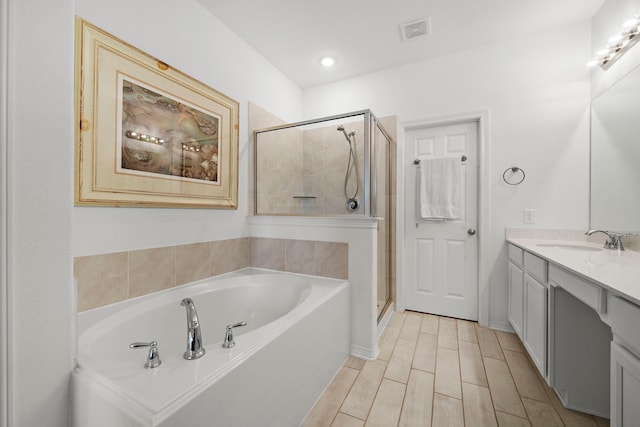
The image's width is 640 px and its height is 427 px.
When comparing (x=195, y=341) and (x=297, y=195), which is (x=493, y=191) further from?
(x=195, y=341)

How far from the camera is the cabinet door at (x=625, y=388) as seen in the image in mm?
803

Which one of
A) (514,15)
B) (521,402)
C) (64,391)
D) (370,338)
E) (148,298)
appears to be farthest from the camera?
(514,15)

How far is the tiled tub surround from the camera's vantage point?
4.41 feet

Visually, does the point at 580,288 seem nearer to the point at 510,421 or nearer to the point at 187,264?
the point at 510,421

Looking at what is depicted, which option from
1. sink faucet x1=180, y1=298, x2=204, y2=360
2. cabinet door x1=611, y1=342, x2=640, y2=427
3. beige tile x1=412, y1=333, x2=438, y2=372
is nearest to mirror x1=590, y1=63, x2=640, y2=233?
cabinet door x1=611, y1=342, x2=640, y2=427

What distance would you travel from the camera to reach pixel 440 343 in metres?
2.06

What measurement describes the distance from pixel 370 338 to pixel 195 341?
1298 mm

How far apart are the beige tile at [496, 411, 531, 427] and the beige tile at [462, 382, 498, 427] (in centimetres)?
3

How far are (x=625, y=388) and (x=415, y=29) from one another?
247cm

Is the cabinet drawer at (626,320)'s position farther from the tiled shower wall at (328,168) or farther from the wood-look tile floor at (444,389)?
the tiled shower wall at (328,168)

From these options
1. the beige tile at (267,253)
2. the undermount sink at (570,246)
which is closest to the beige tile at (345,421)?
the beige tile at (267,253)

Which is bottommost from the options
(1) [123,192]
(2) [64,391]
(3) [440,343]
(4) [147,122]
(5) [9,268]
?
(3) [440,343]

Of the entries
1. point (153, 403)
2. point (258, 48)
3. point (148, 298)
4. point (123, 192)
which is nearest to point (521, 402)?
point (153, 403)

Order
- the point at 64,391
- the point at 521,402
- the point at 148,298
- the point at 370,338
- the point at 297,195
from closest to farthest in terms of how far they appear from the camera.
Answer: the point at 64,391, the point at 521,402, the point at 148,298, the point at 370,338, the point at 297,195
